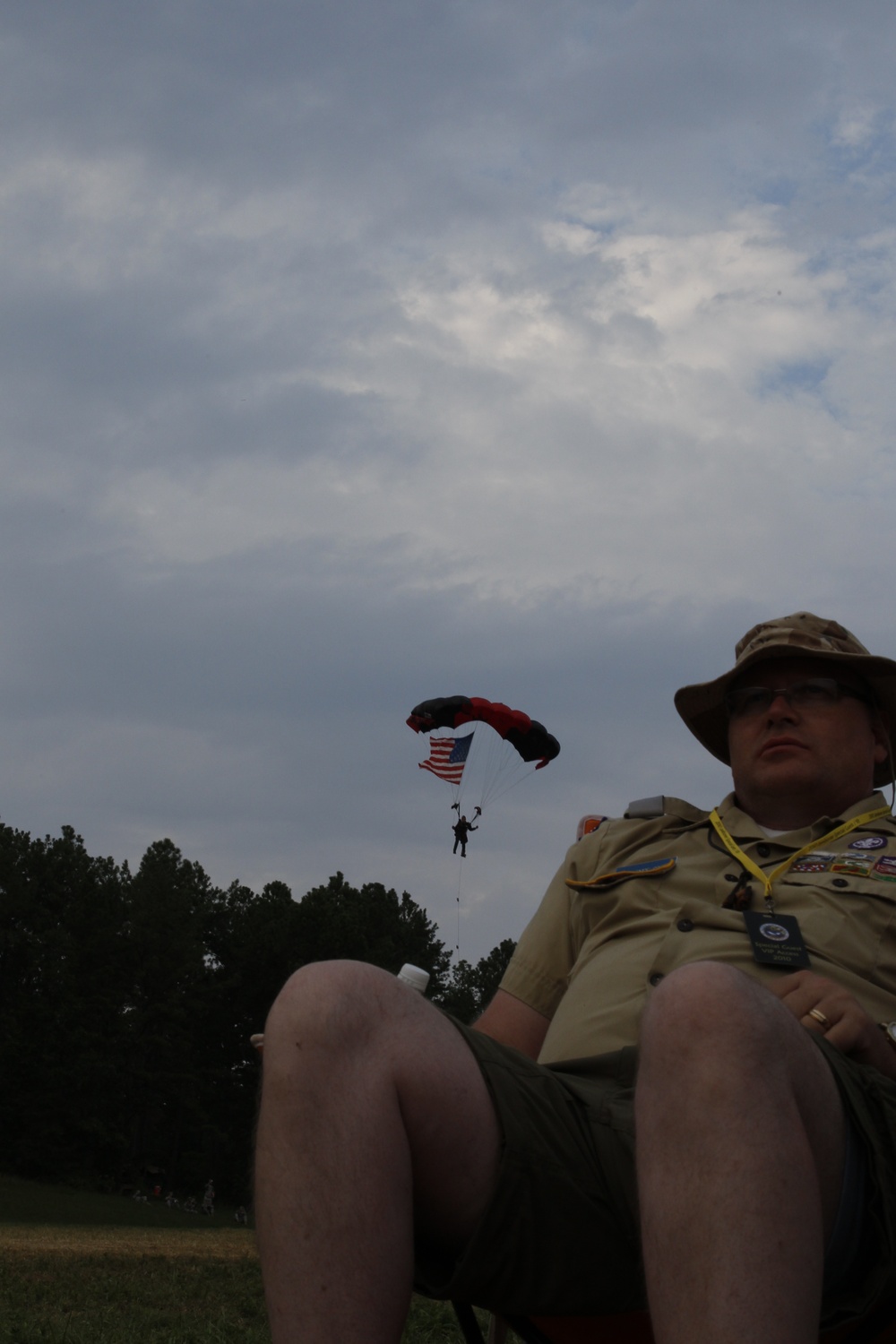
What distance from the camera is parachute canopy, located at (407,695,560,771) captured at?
17750 millimetres

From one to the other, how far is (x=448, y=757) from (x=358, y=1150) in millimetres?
18377

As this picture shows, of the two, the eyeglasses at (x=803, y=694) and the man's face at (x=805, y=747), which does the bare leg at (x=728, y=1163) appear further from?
the eyeglasses at (x=803, y=694)

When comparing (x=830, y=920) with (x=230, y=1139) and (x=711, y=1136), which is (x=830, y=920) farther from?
(x=230, y=1139)

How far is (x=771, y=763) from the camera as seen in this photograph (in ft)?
9.07

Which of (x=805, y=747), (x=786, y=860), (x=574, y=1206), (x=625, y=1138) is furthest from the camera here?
(x=805, y=747)

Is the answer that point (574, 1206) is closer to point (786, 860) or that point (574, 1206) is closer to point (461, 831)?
point (786, 860)

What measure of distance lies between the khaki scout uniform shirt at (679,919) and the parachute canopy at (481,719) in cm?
1491

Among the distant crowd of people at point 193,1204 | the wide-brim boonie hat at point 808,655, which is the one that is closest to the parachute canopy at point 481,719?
the wide-brim boonie hat at point 808,655

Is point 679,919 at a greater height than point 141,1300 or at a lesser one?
greater

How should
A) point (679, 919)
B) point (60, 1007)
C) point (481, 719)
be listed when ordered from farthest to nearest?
point (60, 1007) → point (481, 719) → point (679, 919)

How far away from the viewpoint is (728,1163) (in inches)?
52.1

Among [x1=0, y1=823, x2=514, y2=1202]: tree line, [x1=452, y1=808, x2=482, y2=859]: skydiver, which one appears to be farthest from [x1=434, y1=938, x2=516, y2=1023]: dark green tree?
[x1=452, y1=808, x2=482, y2=859]: skydiver

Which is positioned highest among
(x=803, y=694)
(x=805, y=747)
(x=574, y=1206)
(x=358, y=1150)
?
(x=803, y=694)

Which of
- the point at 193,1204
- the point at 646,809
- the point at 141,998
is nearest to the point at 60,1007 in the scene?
the point at 141,998
